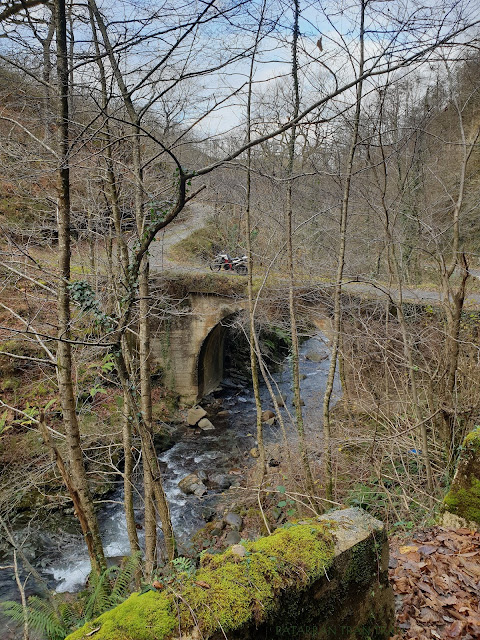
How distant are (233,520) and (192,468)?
252cm

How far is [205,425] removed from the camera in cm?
1192

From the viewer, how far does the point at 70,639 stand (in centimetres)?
148

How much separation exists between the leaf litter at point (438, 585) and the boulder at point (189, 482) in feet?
20.9

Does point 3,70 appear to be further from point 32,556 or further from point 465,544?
point 32,556

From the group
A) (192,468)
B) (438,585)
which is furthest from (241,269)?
(438,585)

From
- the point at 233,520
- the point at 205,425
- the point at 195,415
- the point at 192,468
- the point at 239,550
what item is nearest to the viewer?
Result: the point at 239,550

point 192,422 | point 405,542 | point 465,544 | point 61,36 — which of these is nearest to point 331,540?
point 465,544

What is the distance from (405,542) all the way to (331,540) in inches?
74.5

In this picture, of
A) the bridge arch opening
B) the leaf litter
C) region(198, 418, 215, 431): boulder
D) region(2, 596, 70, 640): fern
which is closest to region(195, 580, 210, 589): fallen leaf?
the leaf litter

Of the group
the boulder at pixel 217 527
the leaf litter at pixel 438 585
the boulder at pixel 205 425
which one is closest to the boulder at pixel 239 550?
the leaf litter at pixel 438 585

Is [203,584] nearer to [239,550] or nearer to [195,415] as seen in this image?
[239,550]

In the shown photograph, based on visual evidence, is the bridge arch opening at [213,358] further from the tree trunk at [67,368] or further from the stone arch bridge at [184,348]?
the tree trunk at [67,368]

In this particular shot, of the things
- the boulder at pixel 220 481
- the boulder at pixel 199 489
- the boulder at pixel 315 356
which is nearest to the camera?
the boulder at pixel 199 489

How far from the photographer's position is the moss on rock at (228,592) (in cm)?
154
